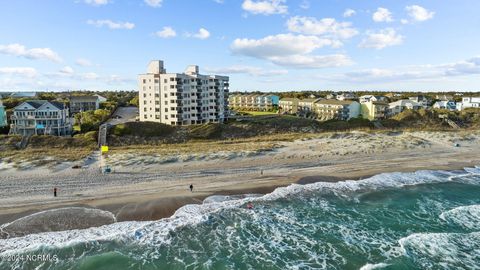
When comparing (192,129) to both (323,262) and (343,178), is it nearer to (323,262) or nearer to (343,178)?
A: (343,178)

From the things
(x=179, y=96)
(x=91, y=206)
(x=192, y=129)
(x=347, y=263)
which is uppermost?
(x=179, y=96)

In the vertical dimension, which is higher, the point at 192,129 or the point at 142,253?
the point at 192,129

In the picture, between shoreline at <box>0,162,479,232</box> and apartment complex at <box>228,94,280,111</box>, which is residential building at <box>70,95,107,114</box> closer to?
apartment complex at <box>228,94,280,111</box>

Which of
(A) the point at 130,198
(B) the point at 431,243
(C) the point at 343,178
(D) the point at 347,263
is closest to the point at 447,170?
(C) the point at 343,178

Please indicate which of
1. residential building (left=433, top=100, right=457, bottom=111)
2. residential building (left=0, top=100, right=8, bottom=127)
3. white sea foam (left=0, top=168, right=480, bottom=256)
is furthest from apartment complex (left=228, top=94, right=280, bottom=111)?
white sea foam (left=0, top=168, right=480, bottom=256)

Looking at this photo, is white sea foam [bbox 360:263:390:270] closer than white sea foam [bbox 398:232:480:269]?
Yes
